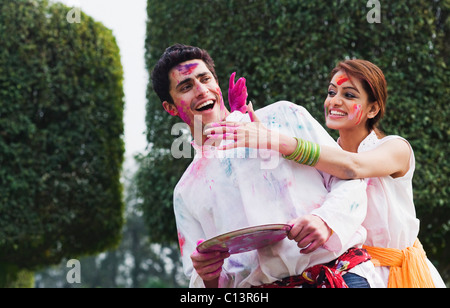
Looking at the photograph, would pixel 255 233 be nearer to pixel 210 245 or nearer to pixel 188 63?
pixel 210 245

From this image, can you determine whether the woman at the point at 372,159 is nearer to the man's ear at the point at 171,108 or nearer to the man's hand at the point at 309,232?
the man's hand at the point at 309,232

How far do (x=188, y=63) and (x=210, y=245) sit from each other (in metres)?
1.21

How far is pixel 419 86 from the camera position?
691 centimetres

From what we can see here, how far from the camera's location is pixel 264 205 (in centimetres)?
251

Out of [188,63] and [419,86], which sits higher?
[419,86]

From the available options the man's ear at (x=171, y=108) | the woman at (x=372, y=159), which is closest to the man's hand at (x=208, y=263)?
the woman at (x=372, y=159)

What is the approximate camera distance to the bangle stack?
2416 mm

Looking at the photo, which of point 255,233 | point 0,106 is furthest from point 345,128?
point 0,106

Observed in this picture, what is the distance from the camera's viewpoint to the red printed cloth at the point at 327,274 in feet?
7.65

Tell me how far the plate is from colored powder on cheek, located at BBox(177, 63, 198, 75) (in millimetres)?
1105

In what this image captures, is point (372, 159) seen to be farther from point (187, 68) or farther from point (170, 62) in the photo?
point (170, 62)

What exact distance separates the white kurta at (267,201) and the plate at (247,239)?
14 cm

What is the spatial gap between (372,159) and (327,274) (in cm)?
62
